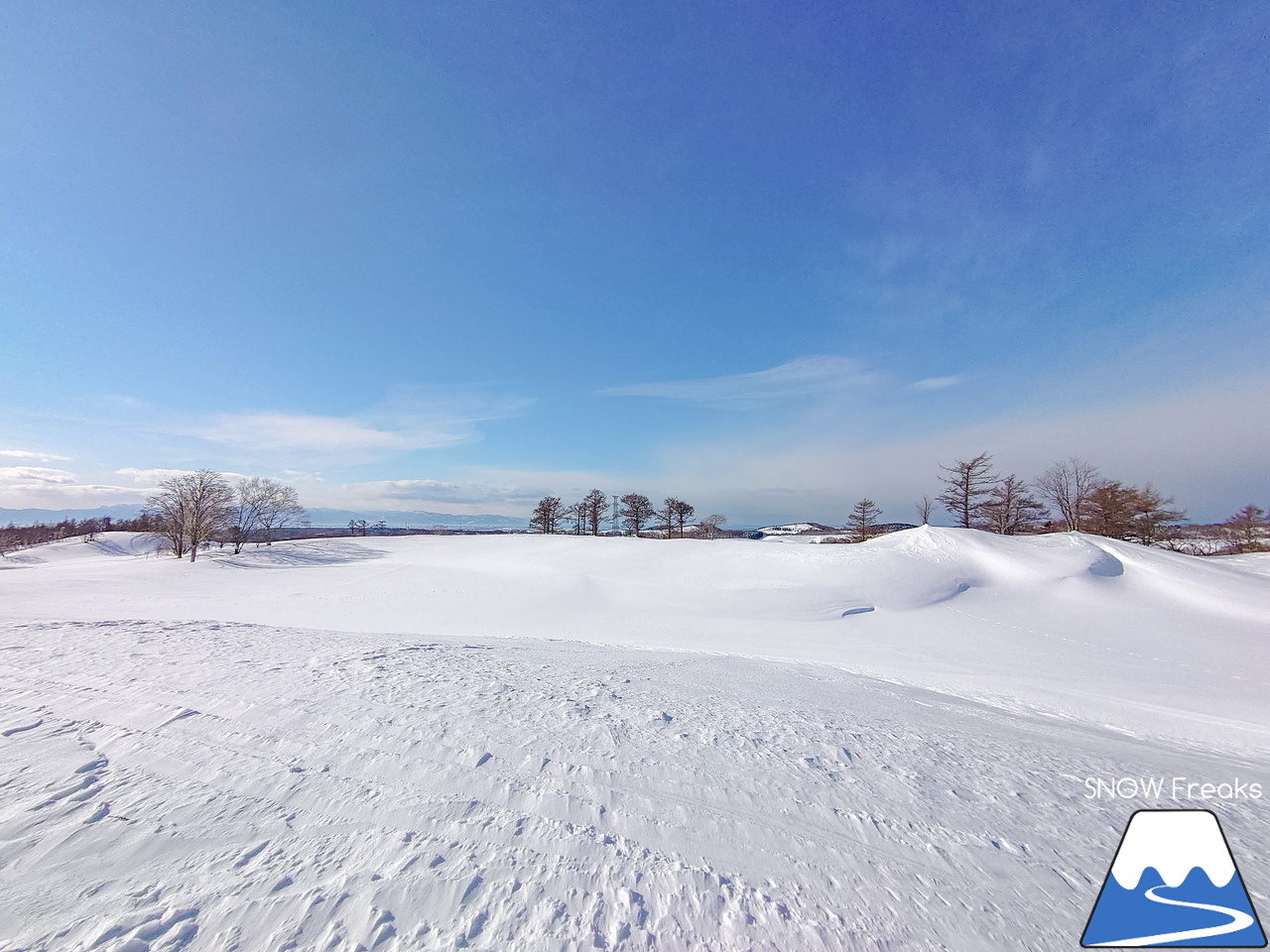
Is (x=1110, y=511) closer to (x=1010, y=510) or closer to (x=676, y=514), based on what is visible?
(x=1010, y=510)

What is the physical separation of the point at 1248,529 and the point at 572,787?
156 ft

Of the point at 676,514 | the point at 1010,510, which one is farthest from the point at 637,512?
the point at 1010,510

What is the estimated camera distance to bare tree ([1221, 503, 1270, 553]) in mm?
28344

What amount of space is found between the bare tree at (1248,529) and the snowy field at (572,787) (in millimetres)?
32034

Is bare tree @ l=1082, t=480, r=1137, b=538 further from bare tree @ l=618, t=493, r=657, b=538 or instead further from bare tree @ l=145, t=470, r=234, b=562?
bare tree @ l=145, t=470, r=234, b=562

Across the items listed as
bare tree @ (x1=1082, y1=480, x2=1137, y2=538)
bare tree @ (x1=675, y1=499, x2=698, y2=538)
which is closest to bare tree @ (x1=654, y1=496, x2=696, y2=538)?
bare tree @ (x1=675, y1=499, x2=698, y2=538)

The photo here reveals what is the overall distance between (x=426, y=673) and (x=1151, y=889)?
6.67 metres

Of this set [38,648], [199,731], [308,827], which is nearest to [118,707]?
[199,731]

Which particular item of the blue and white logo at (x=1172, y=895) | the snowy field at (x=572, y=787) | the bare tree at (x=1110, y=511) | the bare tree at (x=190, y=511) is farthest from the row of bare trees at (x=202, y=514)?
the bare tree at (x=1110, y=511)

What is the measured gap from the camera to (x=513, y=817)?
3041 millimetres

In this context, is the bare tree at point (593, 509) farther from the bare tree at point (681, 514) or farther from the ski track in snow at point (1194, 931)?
the ski track in snow at point (1194, 931)

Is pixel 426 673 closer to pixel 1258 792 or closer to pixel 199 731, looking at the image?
pixel 199 731

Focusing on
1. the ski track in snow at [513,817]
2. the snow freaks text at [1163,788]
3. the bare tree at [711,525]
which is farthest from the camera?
the bare tree at [711,525]

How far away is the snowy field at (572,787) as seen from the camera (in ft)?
7.54
